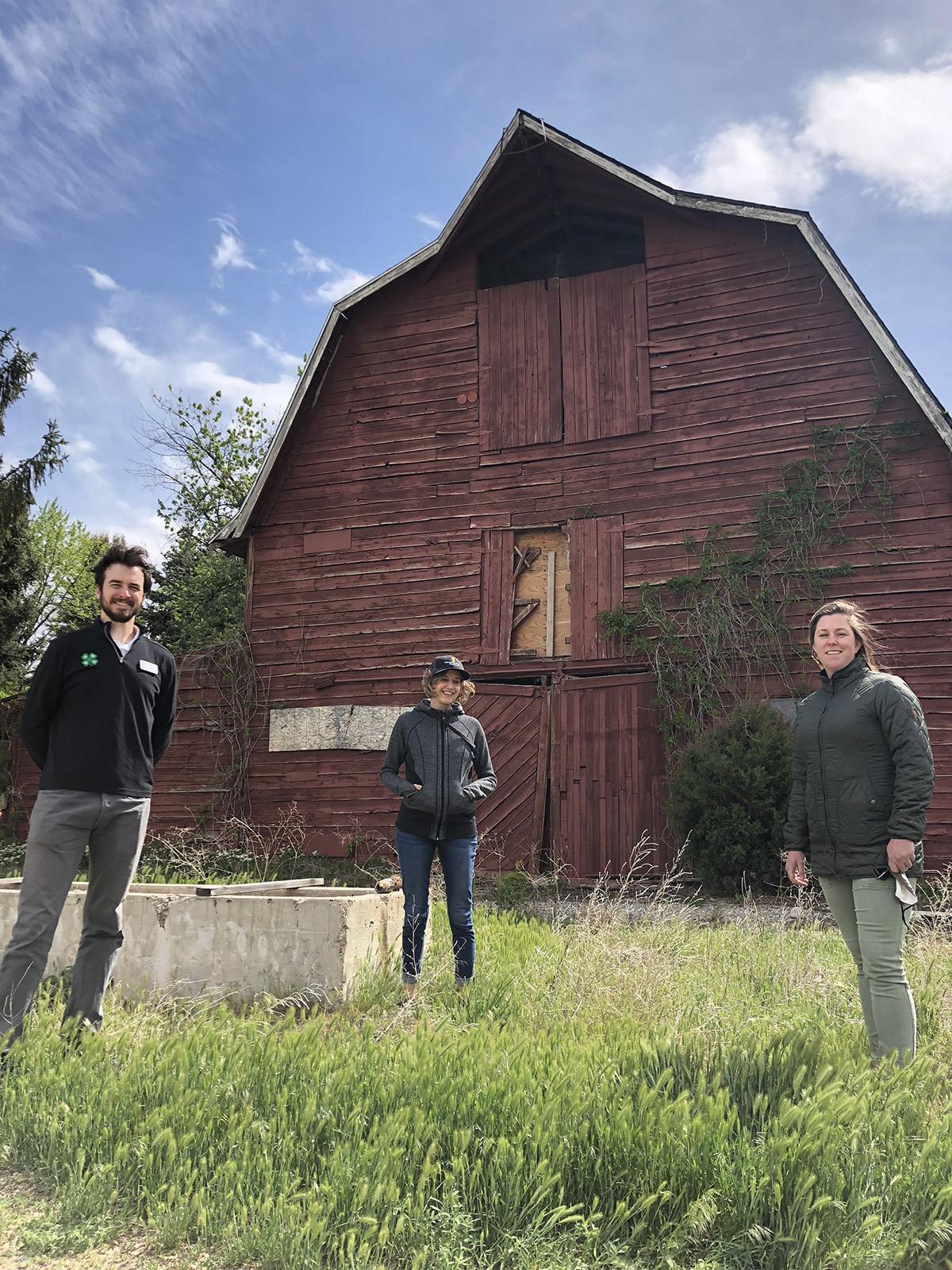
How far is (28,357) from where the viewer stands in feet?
63.1

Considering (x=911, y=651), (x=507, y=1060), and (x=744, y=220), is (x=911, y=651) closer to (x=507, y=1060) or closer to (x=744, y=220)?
(x=744, y=220)

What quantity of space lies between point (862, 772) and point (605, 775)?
6.80 meters

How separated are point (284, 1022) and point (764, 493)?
820 cm

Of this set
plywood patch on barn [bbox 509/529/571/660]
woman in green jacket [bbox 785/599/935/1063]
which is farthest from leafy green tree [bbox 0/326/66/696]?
woman in green jacket [bbox 785/599/935/1063]

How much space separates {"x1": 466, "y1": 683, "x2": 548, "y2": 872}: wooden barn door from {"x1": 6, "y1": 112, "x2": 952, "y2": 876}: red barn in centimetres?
3

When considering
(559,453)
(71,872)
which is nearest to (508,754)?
(559,453)

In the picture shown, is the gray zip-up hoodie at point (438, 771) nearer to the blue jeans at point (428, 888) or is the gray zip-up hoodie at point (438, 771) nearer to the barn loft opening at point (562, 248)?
the blue jeans at point (428, 888)

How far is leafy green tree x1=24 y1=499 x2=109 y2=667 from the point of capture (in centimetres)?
3108

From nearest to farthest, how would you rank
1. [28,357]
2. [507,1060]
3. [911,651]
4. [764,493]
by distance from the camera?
[507,1060] < [911,651] < [764,493] < [28,357]

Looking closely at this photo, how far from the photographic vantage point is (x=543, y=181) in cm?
1180

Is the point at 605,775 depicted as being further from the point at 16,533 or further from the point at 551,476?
the point at 16,533

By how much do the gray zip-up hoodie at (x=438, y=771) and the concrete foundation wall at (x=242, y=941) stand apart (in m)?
0.57

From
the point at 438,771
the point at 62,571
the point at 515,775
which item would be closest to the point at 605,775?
the point at 515,775

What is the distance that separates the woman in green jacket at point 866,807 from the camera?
3586mm
